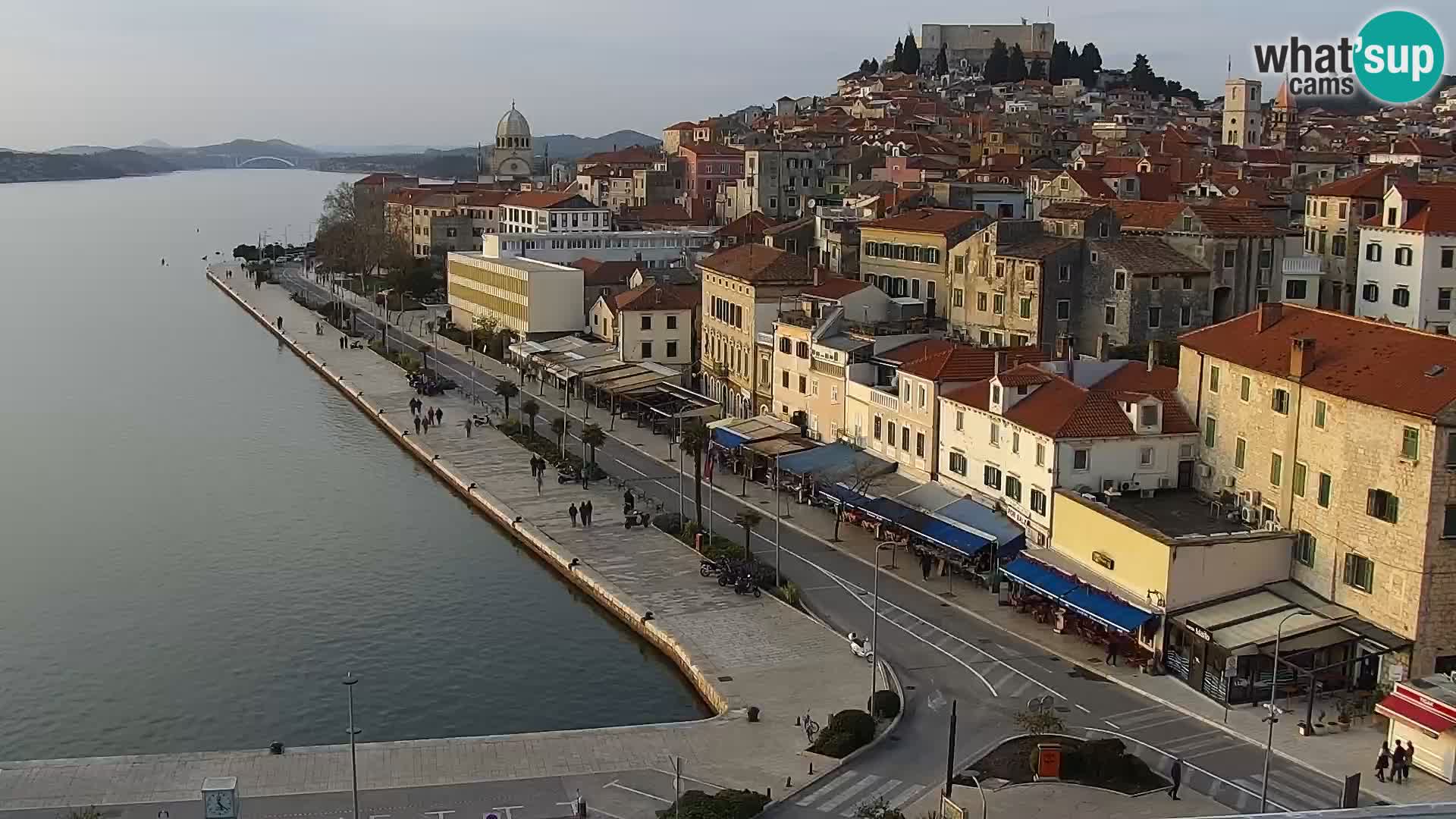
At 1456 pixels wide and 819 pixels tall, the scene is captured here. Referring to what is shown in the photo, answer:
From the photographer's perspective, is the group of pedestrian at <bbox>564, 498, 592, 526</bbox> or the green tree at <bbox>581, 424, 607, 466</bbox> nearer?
the group of pedestrian at <bbox>564, 498, 592, 526</bbox>

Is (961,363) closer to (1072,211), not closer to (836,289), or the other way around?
(836,289)

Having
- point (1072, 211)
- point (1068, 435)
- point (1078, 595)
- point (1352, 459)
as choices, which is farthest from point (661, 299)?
point (1352, 459)

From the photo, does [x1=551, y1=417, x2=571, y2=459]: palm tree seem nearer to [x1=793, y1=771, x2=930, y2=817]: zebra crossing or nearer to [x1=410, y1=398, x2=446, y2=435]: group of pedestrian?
[x1=410, y1=398, x2=446, y2=435]: group of pedestrian

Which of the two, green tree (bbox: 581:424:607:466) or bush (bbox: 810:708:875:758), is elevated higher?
green tree (bbox: 581:424:607:466)

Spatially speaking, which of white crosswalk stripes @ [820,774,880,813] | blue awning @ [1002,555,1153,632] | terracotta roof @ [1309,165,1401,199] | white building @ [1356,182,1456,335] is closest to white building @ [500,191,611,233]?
terracotta roof @ [1309,165,1401,199]

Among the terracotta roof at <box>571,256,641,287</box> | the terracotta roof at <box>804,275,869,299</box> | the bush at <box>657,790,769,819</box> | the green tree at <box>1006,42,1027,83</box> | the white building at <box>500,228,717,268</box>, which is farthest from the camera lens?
the green tree at <box>1006,42,1027,83</box>
